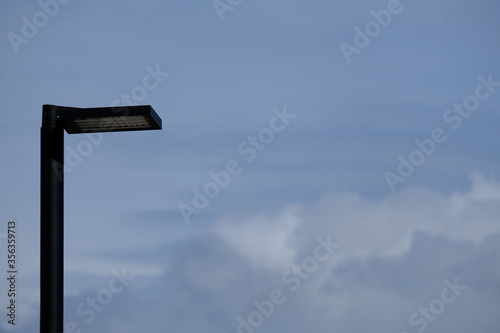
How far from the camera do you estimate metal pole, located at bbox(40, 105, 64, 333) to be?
6371mm

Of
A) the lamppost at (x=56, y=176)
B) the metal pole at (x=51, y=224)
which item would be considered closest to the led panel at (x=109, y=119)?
the lamppost at (x=56, y=176)

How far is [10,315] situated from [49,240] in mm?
2171

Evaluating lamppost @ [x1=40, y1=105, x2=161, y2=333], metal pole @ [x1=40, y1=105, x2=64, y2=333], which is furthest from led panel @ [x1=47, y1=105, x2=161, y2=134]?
metal pole @ [x1=40, y1=105, x2=64, y2=333]

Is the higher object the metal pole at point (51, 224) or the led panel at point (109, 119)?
the led panel at point (109, 119)

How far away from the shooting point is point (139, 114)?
6.40 metres

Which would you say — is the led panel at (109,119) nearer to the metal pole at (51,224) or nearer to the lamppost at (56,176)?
the lamppost at (56,176)

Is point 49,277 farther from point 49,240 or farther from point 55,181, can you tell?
point 55,181

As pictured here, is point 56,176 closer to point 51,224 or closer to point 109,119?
point 51,224

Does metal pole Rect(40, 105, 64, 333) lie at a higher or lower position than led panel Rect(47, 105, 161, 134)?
lower

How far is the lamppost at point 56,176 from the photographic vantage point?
638cm

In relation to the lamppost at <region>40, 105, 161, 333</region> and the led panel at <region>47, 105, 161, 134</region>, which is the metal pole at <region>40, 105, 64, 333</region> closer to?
the lamppost at <region>40, 105, 161, 333</region>

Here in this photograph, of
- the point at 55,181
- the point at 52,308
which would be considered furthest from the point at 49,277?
the point at 55,181

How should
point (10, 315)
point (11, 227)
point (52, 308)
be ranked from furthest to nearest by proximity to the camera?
point (11, 227) < point (10, 315) < point (52, 308)

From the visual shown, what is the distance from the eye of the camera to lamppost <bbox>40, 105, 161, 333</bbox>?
6.38m
